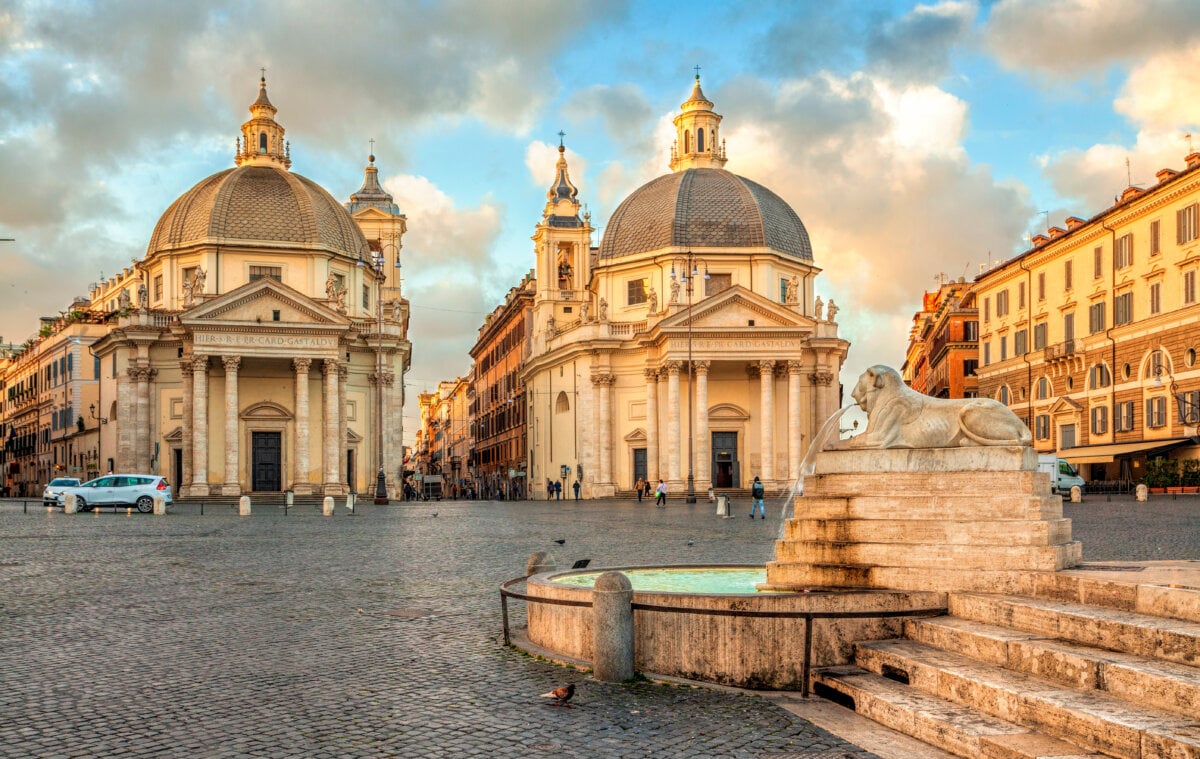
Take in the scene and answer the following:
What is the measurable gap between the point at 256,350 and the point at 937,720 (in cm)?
5244

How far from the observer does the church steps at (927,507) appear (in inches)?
350

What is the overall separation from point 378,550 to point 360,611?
9.42m

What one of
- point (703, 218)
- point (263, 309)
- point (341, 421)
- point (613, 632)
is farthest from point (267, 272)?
Answer: point (613, 632)

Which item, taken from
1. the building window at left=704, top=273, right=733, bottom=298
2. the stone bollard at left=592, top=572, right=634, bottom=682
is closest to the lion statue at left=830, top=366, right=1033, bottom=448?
the stone bollard at left=592, top=572, right=634, bottom=682

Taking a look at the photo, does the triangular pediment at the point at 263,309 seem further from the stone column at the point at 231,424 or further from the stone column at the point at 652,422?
the stone column at the point at 652,422

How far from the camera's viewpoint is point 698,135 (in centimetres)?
6962

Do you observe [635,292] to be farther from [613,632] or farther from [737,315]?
[613,632]

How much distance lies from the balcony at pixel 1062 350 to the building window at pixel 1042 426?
3.45 metres

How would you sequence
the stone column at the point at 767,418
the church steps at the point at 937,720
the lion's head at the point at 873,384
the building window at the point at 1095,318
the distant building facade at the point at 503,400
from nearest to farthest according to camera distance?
the church steps at the point at 937,720, the lion's head at the point at 873,384, the building window at the point at 1095,318, the stone column at the point at 767,418, the distant building facade at the point at 503,400

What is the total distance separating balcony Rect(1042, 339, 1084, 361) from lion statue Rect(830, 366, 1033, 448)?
5140 centimetres

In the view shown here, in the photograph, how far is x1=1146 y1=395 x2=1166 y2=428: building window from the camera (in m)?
50.0

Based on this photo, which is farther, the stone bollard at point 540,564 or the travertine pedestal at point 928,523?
the stone bollard at point 540,564

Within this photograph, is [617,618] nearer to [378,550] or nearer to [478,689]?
[478,689]

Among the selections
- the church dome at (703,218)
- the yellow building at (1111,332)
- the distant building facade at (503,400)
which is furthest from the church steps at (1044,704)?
the distant building facade at (503,400)
